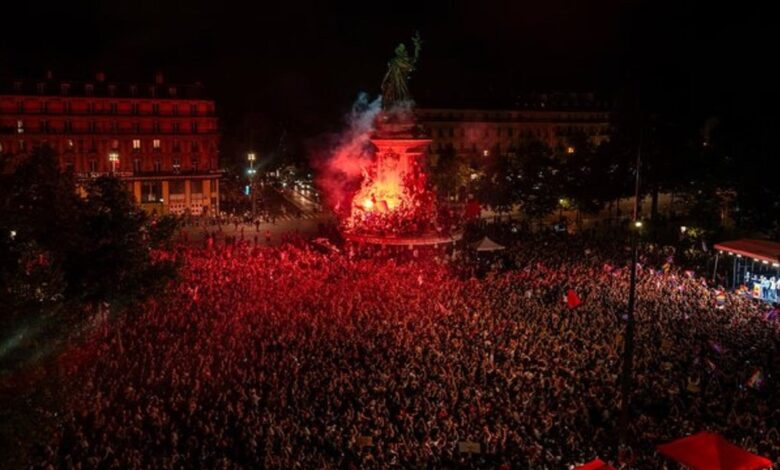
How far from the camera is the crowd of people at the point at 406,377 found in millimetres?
14242

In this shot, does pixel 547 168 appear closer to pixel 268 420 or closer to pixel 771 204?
pixel 771 204

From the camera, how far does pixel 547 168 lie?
202 ft

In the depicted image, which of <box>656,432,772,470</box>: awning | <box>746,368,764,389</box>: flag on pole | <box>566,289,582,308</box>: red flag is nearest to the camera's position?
<box>656,432,772,470</box>: awning

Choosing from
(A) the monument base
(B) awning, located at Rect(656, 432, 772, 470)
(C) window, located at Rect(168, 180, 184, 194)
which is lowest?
(B) awning, located at Rect(656, 432, 772, 470)

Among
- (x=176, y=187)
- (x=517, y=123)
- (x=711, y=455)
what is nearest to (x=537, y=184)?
(x=517, y=123)

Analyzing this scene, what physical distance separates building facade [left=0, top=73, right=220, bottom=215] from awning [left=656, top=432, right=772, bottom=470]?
54.6 metres

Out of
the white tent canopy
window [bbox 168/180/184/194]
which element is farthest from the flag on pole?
window [bbox 168/180/184/194]

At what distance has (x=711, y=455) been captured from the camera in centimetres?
1310

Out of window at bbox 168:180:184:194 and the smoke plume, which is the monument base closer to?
the smoke plume

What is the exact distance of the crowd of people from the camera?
46.7ft

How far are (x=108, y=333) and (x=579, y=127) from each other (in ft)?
262

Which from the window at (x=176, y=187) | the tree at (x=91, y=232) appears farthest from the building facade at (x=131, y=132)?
the tree at (x=91, y=232)

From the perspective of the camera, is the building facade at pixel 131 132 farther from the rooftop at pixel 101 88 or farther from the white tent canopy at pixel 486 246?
the white tent canopy at pixel 486 246

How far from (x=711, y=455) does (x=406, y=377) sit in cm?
686
